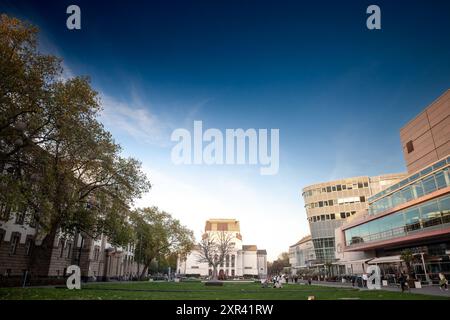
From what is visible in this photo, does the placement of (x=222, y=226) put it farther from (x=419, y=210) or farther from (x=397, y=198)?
(x=419, y=210)

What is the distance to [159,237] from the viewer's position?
5694 cm

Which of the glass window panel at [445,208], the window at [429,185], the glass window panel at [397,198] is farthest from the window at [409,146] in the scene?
the glass window panel at [445,208]

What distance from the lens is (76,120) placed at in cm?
2031

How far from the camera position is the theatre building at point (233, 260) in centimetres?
12531

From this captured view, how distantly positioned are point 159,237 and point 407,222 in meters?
42.3

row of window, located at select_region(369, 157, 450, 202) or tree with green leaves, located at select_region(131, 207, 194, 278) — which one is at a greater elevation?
row of window, located at select_region(369, 157, 450, 202)

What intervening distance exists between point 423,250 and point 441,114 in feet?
60.7

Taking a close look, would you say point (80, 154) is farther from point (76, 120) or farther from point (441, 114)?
point (441, 114)

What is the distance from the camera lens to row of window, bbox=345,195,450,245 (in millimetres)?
31156

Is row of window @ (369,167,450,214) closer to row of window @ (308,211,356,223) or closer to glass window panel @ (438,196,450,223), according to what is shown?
glass window panel @ (438,196,450,223)

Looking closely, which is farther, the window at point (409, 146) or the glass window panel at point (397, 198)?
the window at point (409, 146)

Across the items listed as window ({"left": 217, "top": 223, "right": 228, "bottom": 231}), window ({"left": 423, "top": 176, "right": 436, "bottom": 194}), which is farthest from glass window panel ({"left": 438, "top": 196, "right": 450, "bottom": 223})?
window ({"left": 217, "top": 223, "right": 228, "bottom": 231})

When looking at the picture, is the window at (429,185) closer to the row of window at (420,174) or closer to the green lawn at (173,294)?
the row of window at (420,174)
